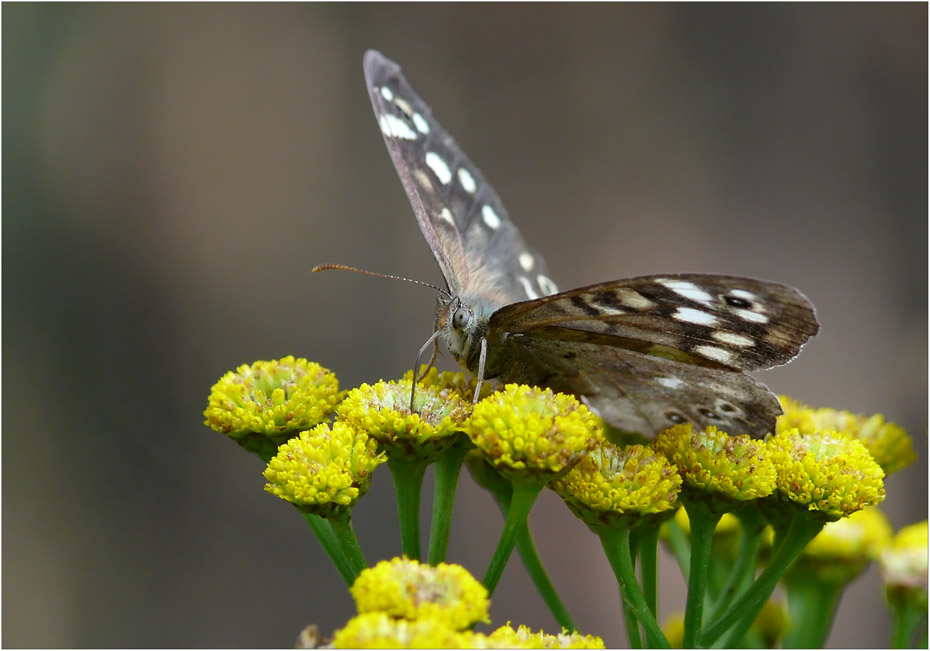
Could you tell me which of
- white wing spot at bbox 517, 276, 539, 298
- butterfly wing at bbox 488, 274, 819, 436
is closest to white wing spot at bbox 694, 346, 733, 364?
butterfly wing at bbox 488, 274, 819, 436

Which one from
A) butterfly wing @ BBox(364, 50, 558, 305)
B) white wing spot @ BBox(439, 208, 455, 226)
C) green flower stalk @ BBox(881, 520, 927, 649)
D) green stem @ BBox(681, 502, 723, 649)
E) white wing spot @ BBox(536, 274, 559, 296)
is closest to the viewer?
green stem @ BBox(681, 502, 723, 649)

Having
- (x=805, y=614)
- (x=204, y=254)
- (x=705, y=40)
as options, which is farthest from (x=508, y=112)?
(x=805, y=614)

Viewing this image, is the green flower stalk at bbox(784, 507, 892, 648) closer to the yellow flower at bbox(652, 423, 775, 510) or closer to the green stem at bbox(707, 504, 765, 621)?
the green stem at bbox(707, 504, 765, 621)

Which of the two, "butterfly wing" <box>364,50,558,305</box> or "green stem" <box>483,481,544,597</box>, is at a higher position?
"butterfly wing" <box>364,50,558,305</box>

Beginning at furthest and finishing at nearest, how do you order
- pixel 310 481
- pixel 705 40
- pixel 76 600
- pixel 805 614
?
pixel 705 40, pixel 76 600, pixel 805 614, pixel 310 481

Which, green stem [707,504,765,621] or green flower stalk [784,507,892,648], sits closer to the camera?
green stem [707,504,765,621]

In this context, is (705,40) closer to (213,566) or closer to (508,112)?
(508,112)

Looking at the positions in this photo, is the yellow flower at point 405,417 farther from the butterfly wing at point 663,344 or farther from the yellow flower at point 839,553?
the yellow flower at point 839,553
